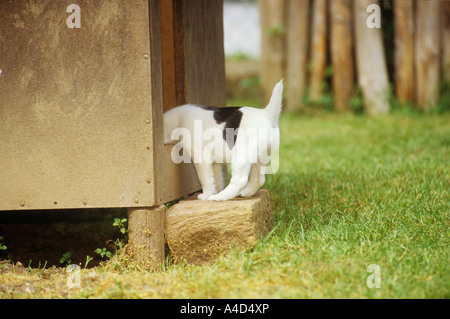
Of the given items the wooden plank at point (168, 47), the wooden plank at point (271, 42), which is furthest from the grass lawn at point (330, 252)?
the wooden plank at point (271, 42)

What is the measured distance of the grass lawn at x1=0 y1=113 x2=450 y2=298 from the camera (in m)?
2.69

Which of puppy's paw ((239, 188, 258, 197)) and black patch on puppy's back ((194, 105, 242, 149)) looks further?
puppy's paw ((239, 188, 258, 197))

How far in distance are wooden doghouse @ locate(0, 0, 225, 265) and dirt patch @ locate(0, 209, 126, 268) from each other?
729mm

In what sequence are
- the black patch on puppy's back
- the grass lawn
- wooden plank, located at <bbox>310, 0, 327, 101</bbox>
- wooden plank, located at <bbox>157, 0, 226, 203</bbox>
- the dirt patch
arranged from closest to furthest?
the grass lawn < the black patch on puppy's back < wooden plank, located at <bbox>157, 0, 226, 203</bbox> < the dirt patch < wooden plank, located at <bbox>310, 0, 327, 101</bbox>

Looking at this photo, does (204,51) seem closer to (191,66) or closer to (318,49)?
(191,66)

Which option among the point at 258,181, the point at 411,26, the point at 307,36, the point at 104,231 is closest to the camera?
the point at 258,181

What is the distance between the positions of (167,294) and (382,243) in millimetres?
1323

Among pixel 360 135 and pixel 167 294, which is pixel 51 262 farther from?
pixel 360 135

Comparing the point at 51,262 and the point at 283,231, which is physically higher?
the point at 283,231

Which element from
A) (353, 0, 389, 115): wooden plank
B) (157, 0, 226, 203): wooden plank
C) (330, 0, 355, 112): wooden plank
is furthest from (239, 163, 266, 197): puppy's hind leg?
(330, 0, 355, 112): wooden plank

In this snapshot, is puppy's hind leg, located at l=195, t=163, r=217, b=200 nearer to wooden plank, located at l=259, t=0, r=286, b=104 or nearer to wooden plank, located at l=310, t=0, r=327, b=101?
wooden plank, located at l=310, t=0, r=327, b=101

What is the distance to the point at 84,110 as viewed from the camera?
10.4ft

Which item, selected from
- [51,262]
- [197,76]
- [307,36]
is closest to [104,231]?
[51,262]
